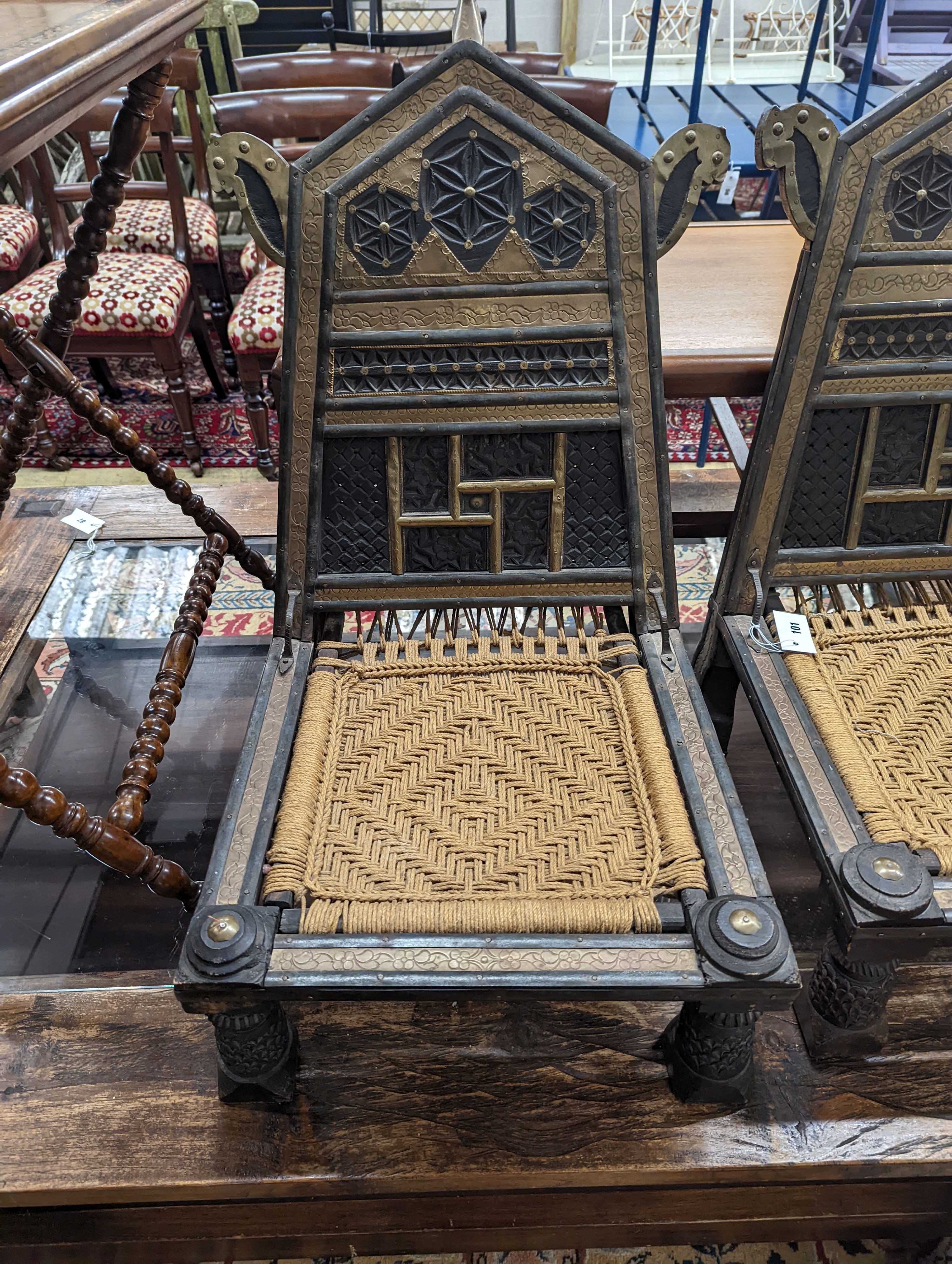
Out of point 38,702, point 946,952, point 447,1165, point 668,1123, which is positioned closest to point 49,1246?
point 447,1165

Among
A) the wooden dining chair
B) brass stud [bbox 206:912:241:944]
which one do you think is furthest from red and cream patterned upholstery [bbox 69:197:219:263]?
brass stud [bbox 206:912:241:944]

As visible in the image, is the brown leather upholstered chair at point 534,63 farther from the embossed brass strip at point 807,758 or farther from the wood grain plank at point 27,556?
the embossed brass strip at point 807,758

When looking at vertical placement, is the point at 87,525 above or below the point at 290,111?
below

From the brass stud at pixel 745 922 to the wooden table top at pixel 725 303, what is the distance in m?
0.91

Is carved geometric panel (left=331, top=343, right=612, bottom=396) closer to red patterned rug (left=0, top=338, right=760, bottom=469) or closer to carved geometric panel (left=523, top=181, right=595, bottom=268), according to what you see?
carved geometric panel (left=523, top=181, right=595, bottom=268)

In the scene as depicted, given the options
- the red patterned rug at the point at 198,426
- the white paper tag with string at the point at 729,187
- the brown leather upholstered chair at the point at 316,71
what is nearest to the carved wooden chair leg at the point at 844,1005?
the white paper tag with string at the point at 729,187

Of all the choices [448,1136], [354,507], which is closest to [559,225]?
[354,507]

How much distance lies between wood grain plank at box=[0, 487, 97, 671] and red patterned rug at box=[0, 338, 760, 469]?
128 centimetres

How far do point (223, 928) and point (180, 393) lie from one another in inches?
105

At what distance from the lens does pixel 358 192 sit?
125 cm

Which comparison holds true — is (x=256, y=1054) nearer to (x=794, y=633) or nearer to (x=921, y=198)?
(x=794, y=633)

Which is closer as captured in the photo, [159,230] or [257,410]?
[257,410]

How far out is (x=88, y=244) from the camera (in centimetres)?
156

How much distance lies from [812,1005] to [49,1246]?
1176 millimetres
